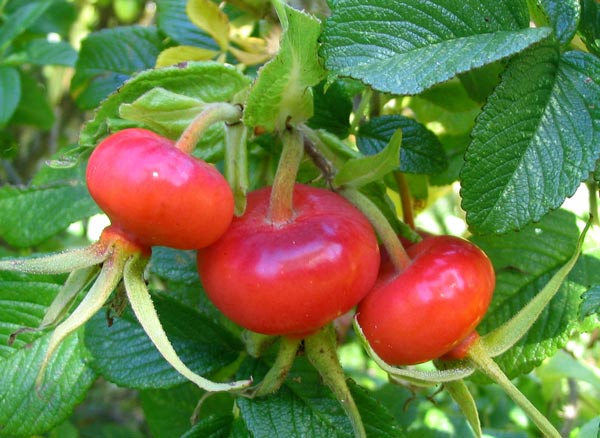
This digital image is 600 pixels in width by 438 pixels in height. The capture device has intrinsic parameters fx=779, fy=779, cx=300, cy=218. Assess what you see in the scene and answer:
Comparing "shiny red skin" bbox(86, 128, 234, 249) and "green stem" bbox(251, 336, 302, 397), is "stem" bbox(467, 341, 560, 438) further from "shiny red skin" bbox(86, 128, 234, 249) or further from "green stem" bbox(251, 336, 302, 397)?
"shiny red skin" bbox(86, 128, 234, 249)

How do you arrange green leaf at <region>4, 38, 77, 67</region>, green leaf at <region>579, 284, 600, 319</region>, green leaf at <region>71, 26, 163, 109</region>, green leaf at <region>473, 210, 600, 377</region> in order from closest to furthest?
1. green leaf at <region>579, 284, 600, 319</region>
2. green leaf at <region>473, 210, 600, 377</region>
3. green leaf at <region>71, 26, 163, 109</region>
4. green leaf at <region>4, 38, 77, 67</region>

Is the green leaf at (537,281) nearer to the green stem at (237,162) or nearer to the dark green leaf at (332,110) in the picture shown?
the dark green leaf at (332,110)

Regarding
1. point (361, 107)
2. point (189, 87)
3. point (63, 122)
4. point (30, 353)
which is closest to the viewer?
point (189, 87)

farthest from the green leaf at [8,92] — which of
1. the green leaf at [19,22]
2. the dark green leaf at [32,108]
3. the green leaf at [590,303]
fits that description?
the green leaf at [590,303]

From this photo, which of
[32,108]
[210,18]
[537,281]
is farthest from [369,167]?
[32,108]

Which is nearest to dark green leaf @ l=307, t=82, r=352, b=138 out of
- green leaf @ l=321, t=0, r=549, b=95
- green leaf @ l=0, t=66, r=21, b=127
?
green leaf @ l=321, t=0, r=549, b=95

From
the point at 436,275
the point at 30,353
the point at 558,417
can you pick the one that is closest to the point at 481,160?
the point at 436,275

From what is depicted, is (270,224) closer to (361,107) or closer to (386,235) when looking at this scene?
(386,235)
